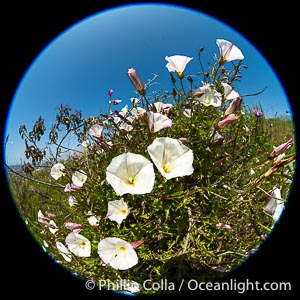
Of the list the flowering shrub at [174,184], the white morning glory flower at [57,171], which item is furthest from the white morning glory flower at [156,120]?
the white morning glory flower at [57,171]

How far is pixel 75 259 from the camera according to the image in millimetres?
764

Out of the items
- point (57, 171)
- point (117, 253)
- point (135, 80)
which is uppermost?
point (135, 80)

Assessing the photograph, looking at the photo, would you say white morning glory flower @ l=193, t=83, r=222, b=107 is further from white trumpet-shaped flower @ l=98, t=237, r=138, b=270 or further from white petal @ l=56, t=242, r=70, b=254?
white petal @ l=56, t=242, r=70, b=254

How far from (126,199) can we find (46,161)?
338 mm

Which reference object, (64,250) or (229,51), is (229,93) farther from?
(64,250)

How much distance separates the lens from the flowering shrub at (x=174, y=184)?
2.07ft

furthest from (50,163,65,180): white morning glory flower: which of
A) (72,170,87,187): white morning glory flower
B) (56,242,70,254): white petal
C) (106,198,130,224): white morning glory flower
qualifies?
(106,198,130,224): white morning glory flower

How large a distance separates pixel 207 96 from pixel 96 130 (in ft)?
0.92

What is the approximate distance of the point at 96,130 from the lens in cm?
78

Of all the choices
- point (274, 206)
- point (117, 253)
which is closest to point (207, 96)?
point (274, 206)

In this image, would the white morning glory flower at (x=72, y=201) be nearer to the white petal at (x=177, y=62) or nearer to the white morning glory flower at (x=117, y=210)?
the white morning glory flower at (x=117, y=210)

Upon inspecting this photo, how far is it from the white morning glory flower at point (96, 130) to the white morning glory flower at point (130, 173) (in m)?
0.19

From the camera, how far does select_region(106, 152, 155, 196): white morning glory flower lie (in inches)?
23.6

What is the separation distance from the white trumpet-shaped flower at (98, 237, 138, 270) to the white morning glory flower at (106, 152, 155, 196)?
0.11m
